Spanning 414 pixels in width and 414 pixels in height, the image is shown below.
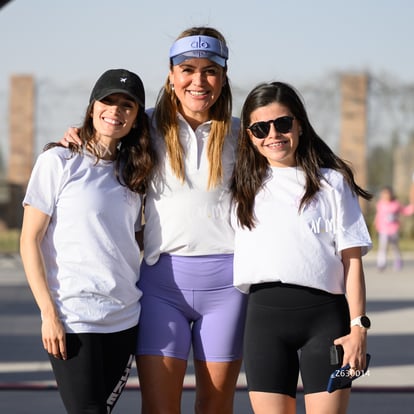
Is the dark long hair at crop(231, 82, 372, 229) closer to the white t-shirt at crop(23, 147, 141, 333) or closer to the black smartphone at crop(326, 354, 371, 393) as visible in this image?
the white t-shirt at crop(23, 147, 141, 333)

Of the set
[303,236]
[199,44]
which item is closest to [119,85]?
[199,44]

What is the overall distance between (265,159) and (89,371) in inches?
41.3

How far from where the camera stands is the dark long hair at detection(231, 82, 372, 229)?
379 cm

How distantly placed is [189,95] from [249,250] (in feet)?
2.22

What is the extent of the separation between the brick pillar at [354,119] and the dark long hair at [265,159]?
2181cm

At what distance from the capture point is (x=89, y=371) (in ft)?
11.9

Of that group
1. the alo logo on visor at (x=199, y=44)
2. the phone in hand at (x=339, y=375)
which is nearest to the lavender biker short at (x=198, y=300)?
the phone in hand at (x=339, y=375)

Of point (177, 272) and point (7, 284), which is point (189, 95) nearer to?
point (177, 272)

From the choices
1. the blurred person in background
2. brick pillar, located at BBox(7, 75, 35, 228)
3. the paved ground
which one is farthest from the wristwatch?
brick pillar, located at BBox(7, 75, 35, 228)

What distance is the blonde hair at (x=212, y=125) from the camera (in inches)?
155

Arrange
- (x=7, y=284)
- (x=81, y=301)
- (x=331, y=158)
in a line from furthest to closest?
(x=7, y=284)
(x=331, y=158)
(x=81, y=301)

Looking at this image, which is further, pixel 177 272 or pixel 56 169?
pixel 177 272

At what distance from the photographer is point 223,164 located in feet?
13.1

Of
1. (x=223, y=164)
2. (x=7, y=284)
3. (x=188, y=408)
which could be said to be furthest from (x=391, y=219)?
(x=223, y=164)
